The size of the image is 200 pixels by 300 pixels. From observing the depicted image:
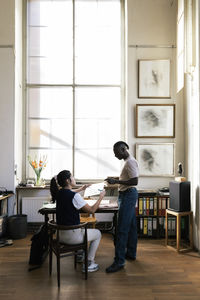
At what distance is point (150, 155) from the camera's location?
5832 millimetres

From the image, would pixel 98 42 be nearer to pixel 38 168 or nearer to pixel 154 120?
pixel 154 120

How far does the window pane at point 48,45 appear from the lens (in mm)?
6277

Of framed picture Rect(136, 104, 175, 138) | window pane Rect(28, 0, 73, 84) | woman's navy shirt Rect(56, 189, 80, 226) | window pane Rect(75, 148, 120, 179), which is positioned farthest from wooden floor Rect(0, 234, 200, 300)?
window pane Rect(28, 0, 73, 84)

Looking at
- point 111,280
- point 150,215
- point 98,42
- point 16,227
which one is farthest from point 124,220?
point 98,42

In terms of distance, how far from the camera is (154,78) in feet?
19.3

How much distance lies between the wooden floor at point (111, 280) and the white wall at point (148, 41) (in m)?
1.92

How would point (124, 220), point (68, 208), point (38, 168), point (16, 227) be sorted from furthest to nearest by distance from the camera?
1. point (38, 168)
2. point (16, 227)
3. point (124, 220)
4. point (68, 208)

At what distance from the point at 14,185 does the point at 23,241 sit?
1050mm

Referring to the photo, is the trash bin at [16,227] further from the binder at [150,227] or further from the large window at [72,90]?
the binder at [150,227]

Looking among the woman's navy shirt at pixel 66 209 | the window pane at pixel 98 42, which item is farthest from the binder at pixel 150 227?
the window pane at pixel 98 42

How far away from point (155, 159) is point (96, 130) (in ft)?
4.47

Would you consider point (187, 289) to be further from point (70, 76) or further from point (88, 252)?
point (70, 76)

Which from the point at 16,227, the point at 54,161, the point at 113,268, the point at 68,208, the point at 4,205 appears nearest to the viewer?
the point at 68,208

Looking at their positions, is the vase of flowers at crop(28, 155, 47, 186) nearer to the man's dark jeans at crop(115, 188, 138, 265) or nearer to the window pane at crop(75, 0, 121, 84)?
the window pane at crop(75, 0, 121, 84)
